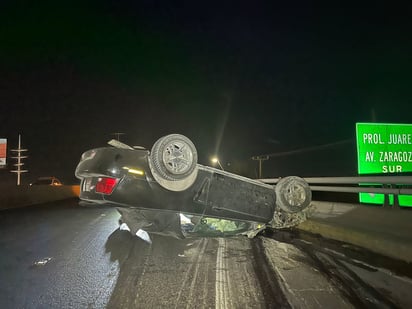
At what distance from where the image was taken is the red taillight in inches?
189

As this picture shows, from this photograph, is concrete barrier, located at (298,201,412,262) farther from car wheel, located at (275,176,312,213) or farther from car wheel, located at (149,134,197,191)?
car wheel, located at (149,134,197,191)

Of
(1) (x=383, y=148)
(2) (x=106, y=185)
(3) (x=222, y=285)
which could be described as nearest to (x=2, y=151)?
(2) (x=106, y=185)

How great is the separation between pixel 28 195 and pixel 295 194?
15.8m

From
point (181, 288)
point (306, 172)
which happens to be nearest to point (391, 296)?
point (181, 288)

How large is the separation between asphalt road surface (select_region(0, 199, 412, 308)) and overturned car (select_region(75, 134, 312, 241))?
1.40 feet

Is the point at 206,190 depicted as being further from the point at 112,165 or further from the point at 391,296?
the point at 391,296

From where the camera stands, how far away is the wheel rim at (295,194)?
583 cm

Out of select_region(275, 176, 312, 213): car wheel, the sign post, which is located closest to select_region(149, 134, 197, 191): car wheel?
select_region(275, 176, 312, 213): car wheel

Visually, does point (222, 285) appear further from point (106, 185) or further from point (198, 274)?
point (106, 185)

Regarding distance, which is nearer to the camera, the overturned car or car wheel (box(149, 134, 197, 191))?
car wheel (box(149, 134, 197, 191))

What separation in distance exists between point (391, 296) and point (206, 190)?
2966mm

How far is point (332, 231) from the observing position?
6.03 metres

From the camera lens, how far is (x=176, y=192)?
16.0ft

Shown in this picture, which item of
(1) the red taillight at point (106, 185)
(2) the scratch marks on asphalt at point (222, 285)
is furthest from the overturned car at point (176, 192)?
(2) the scratch marks on asphalt at point (222, 285)
